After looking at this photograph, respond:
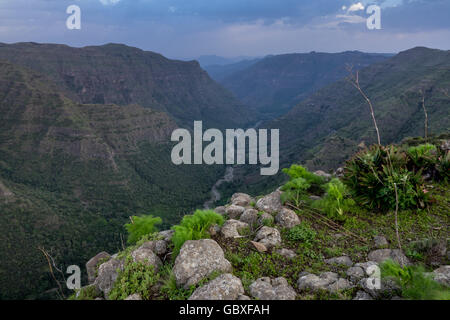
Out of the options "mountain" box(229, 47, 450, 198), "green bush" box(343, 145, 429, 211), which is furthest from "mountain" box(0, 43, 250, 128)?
"green bush" box(343, 145, 429, 211)

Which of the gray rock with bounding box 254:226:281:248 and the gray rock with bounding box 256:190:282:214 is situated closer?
the gray rock with bounding box 254:226:281:248

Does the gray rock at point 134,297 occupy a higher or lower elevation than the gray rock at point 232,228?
lower

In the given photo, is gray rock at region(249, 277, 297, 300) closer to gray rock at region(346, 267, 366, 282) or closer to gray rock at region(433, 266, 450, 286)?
gray rock at region(346, 267, 366, 282)

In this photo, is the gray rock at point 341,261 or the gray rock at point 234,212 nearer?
the gray rock at point 341,261

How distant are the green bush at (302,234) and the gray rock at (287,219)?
195mm

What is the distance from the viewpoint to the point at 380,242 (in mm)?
5133

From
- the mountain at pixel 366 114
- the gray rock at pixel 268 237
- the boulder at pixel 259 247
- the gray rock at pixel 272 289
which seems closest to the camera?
the gray rock at pixel 272 289

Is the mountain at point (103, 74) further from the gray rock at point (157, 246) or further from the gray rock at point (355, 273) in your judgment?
the gray rock at point (355, 273)

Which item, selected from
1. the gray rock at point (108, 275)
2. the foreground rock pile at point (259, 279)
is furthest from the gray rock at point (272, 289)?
the gray rock at point (108, 275)

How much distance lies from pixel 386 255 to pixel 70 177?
79525 mm

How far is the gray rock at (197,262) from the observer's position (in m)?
4.07

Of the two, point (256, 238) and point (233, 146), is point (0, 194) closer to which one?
point (256, 238)

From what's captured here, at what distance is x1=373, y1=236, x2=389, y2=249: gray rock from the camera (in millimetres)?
5009

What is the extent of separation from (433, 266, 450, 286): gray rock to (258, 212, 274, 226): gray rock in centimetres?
304
